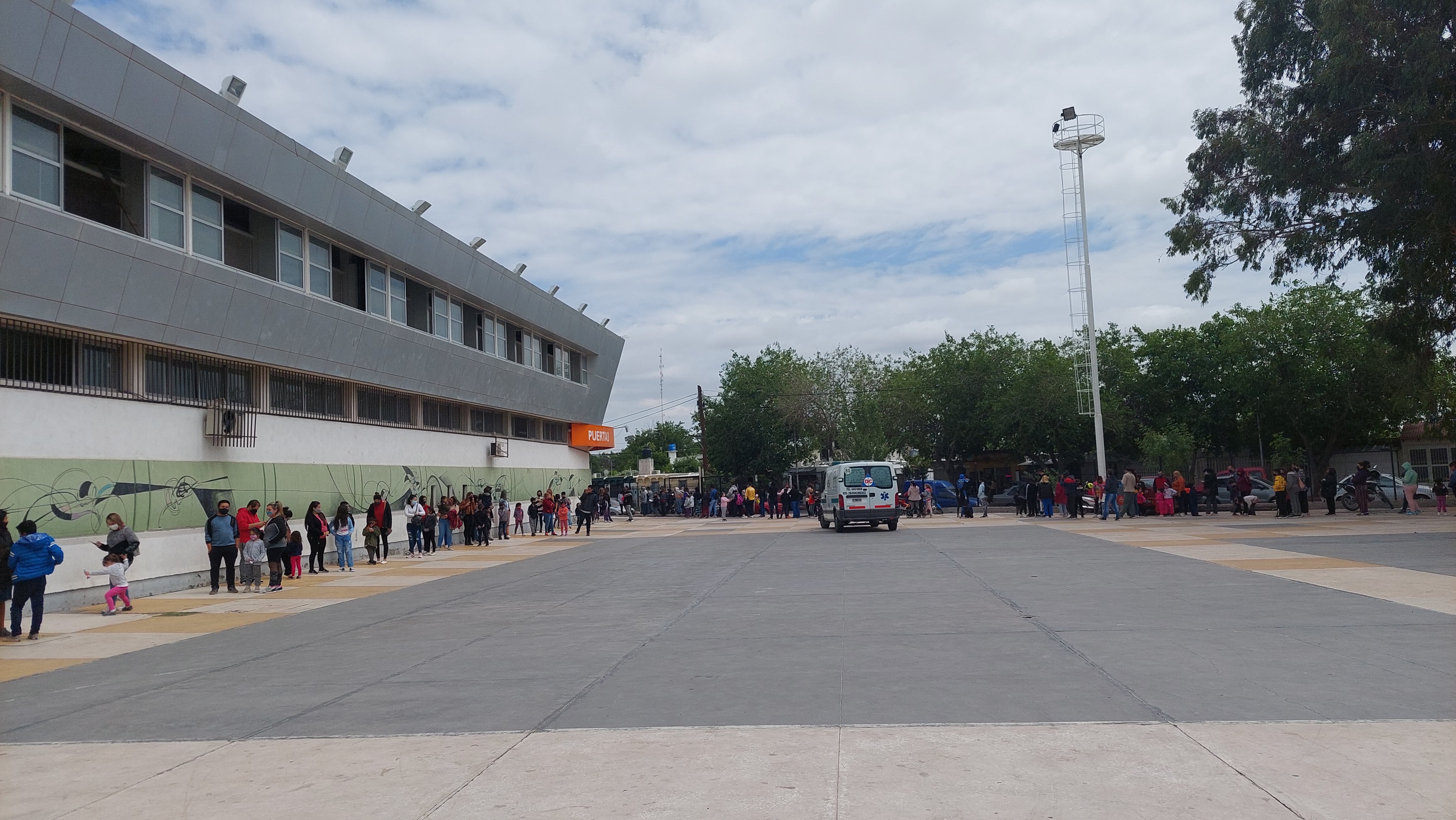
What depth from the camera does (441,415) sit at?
1366 inches

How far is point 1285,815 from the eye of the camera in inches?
198

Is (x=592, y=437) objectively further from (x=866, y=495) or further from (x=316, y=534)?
(x=316, y=534)

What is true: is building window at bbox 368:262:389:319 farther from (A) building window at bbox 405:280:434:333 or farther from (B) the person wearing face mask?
(B) the person wearing face mask

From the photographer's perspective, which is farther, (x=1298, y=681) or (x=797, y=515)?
(x=797, y=515)

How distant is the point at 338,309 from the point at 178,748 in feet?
64.8

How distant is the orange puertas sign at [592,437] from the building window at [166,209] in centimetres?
2984

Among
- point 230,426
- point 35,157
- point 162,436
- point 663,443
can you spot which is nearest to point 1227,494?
point 230,426

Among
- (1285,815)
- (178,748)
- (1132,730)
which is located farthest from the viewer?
(178,748)

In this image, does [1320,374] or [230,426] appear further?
[1320,374]

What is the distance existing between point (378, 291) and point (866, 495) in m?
15.9

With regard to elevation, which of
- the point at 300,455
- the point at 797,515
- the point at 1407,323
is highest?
the point at 1407,323

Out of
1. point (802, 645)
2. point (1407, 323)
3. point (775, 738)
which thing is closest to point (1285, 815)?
point (775, 738)

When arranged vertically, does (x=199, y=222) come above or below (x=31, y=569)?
above

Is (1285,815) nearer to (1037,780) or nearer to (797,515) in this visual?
(1037,780)
